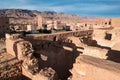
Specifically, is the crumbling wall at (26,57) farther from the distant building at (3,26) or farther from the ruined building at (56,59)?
the distant building at (3,26)

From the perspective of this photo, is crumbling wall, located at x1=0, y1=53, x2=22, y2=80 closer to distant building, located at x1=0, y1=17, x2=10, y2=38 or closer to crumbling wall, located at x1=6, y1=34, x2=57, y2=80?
crumbling wall, located at x1=6, y1=34, x2=57, y2=80

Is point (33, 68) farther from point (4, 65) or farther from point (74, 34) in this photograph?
point (74, 34)

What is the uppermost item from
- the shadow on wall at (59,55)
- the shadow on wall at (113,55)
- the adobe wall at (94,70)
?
the adobe wall at (94,70)

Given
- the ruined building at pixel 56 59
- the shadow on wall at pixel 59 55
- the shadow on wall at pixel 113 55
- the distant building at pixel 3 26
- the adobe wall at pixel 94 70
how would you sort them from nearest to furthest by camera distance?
1. the adobe wall at pixel 94 70
2. the ruined building at pixel 56 59
3. the shadow on wall at pixel 113 55
4. the shadow on wall at pixel 59 55
5. the distant building at pixel 3 26

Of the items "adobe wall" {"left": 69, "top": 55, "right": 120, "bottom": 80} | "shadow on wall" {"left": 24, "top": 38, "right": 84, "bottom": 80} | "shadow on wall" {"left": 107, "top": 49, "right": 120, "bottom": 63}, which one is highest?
"adobe wall" {"left": 69, "top": 55, "right": 120, "bottom": 80}

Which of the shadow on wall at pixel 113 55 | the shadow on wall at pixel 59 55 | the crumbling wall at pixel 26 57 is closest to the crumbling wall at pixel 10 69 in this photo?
the crumbling wall at pixel 26 57

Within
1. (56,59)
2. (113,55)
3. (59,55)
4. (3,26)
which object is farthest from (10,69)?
(3,26)

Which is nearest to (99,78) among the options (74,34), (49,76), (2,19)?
(49,76)

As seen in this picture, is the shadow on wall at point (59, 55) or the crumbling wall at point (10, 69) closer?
the crumbling wall at point (10, 69)

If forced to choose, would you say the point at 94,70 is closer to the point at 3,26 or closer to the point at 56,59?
the point at 56,59

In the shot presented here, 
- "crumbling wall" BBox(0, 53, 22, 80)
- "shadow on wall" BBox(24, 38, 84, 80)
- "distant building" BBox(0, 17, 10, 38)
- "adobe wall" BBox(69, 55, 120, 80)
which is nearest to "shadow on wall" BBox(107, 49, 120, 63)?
"shadow on wall" BBox(24, 38, 84, 80)

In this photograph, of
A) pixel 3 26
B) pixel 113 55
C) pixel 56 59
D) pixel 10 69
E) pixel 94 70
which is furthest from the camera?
pixel 3 26

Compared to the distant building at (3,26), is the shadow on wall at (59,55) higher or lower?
lower

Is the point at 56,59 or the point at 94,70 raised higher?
the point at 94,70
